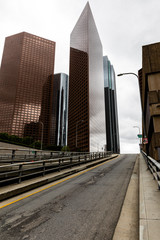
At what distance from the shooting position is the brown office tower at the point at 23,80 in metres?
149

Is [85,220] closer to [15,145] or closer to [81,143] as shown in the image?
Answer: [15,145]

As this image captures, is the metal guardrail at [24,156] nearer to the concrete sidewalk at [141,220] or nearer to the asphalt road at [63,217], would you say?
the asphalt road at [63,217]

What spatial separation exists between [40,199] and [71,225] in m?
2.46

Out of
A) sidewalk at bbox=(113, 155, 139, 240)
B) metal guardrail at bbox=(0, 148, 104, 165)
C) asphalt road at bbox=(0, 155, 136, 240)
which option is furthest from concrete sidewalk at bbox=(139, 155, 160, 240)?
metal guardrail at bbox=(0, 148, 104, 165)

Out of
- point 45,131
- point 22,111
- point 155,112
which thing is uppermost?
point 22,111

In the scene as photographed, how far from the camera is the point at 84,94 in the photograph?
12419cm

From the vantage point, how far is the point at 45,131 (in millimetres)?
170875

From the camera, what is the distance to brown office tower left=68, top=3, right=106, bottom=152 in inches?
4483

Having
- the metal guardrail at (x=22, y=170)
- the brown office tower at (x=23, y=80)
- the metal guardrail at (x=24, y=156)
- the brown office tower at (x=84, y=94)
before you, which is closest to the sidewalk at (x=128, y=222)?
the metal guardrail at (x=22, y=170)

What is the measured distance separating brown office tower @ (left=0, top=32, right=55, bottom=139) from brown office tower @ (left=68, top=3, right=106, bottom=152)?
139 feet

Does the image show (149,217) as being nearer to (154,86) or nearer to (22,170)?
(22,170)

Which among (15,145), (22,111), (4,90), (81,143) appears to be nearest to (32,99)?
(22,111)

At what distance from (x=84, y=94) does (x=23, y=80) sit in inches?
3307

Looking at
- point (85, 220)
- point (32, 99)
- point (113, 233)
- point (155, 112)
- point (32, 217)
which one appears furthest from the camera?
point (32, 99)
